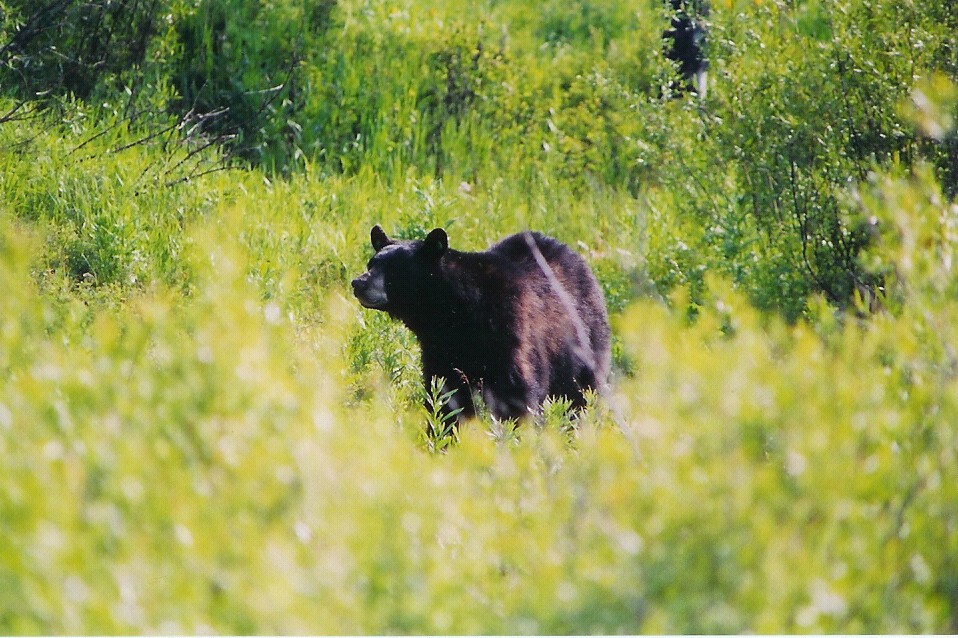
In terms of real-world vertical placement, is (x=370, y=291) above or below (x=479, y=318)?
above

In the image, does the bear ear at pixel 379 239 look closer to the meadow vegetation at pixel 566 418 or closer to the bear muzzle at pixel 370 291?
the bear muzzle at pixel 370 291

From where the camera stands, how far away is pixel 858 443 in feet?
10.0

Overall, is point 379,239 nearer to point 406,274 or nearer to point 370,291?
point 406,274

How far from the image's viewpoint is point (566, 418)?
5570 millimetres

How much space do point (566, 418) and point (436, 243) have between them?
1.28 metres

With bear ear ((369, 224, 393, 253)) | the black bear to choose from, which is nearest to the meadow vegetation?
the black bear

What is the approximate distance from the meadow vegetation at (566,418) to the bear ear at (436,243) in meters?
0.79

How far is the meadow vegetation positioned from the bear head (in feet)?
1.53

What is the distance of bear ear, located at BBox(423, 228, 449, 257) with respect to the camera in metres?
6.20

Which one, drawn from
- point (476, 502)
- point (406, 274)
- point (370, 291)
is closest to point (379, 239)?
point (406, 274)

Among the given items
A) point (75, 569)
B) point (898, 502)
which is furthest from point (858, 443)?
point (75, 569)

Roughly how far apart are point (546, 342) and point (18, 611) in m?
4.11

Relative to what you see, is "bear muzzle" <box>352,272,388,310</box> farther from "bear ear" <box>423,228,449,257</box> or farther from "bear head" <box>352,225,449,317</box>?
"bear ear" <box>423,228,449,257</box>

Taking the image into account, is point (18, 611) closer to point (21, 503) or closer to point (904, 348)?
point (21, 503)
